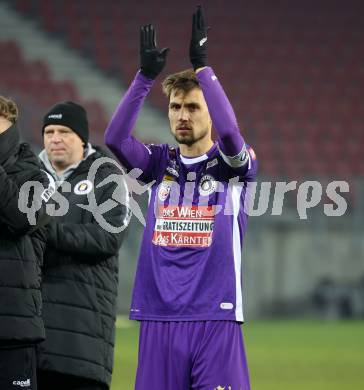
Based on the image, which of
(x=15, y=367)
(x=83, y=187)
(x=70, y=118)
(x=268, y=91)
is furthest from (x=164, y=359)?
(x=268, y=91)

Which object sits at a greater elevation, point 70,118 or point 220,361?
point 70,118

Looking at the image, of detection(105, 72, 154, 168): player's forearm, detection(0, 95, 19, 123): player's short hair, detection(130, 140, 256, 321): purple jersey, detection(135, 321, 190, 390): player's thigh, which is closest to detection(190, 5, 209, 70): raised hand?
detection(105, 72, 154, 168): player's forearm

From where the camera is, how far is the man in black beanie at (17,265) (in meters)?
4.23

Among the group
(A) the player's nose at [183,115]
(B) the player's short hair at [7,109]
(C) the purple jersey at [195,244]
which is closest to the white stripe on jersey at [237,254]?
(C) the purple jersey at [195,244]

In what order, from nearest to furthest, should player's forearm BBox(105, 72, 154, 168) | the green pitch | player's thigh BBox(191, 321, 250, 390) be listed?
1. player's thigh BBox(191, 321, 250, 390)
2. player's forearm BBox(105, 72, 154, 168)
3. the green pitch

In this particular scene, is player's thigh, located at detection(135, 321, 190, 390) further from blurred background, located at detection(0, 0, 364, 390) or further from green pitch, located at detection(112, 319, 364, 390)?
blurred background, located at detection(0, 0, 364, 390)

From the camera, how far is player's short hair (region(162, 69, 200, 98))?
15.1ft

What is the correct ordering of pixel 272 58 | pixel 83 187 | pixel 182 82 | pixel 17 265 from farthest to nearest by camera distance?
pixel 272 58 → pixel 83 187 → pixel 182 82 → pixel 17 265

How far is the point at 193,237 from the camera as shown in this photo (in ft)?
14.9

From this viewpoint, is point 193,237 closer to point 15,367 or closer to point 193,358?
point 193,358

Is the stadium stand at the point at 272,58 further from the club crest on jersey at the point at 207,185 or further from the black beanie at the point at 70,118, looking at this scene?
the club crest on jersey at the point at 207,185

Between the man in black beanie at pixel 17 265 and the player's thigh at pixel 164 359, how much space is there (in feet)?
1.50

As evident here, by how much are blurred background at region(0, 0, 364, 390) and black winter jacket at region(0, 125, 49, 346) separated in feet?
35.2

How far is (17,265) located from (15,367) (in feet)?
1.35
